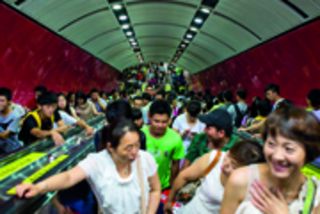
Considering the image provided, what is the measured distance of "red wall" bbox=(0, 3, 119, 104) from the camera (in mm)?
9297

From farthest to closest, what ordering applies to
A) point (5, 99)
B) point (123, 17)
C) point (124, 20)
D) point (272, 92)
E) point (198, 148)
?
point (124, 20) < point (123, 17) < point (272, 92) < point (5, 99) < point (198, 148)

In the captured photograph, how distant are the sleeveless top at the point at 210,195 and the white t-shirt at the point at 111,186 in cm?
45

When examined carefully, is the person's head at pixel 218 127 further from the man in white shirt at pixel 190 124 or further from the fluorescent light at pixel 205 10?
the fluorescent light at pixel 205 10

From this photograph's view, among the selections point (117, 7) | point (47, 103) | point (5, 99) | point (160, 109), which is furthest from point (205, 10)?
point (160, 109)

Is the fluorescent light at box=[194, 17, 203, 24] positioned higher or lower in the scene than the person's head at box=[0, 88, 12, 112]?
higher

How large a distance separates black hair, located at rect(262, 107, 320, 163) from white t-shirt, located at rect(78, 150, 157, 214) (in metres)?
1.14

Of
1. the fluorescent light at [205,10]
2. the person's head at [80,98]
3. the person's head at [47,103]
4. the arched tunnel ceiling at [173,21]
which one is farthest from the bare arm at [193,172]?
the fluorescent light at [205,10]

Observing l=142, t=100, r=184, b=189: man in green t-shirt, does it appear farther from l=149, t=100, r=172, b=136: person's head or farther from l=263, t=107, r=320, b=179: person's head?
l=263, t=107, r=320, b=179: person's head

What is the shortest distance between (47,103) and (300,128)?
384 centimetres

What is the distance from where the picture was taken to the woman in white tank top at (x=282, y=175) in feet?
5.93

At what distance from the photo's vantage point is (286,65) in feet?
38.5

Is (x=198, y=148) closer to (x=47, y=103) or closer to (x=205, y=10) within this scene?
(x=47, y=103)

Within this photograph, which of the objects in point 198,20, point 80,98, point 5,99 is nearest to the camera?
point 5,99

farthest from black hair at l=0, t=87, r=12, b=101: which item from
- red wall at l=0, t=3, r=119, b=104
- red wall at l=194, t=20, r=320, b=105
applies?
red wall at l=194, t=20, r=320, b=105
